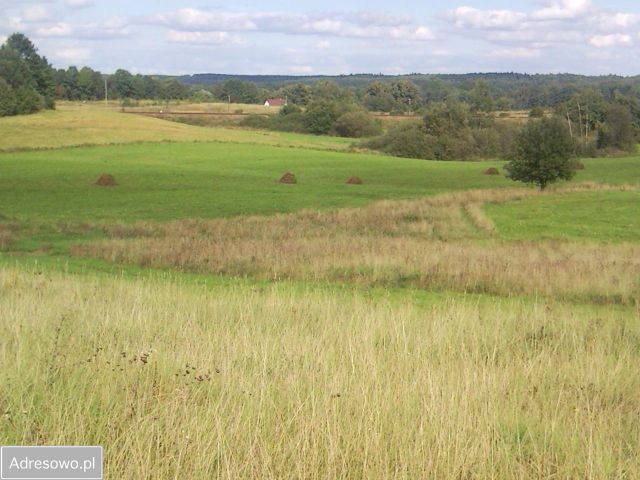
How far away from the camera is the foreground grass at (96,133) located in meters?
78.2

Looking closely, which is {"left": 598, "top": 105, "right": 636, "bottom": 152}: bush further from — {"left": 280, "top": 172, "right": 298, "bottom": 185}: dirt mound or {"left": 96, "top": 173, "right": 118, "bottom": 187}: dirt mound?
{"left": 96, "top": 173, "right": 118, "bottom": 187}: dirt mound

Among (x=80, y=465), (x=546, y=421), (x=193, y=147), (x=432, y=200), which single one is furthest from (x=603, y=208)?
(x=193, y=147)

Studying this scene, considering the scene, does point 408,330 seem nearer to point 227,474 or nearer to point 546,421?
point 546,421

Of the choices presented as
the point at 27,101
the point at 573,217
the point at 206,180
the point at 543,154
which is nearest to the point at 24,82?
the point at 27,101

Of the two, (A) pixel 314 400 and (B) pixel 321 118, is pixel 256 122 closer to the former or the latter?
(B) pixel 321 118

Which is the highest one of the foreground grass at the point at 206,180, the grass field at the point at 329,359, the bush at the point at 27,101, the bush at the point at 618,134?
the bush at the point at 27,101

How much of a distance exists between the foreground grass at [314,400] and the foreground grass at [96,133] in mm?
69622

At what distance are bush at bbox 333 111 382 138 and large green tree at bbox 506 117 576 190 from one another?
256 ft

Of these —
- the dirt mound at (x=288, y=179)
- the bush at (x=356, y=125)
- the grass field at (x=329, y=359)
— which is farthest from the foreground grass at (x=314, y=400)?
the bush at (x=356, y=125)

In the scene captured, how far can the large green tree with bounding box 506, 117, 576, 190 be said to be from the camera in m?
48.4

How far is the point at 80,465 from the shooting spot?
190 inches

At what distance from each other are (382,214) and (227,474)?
32.1 m

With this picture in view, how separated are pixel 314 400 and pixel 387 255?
15842 mm

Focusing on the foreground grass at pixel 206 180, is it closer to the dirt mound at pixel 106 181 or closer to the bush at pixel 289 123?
the dirt mound at pixel 106 181
